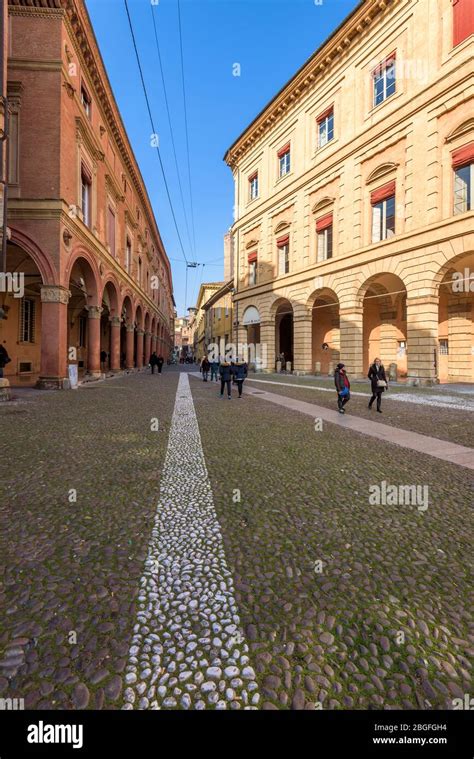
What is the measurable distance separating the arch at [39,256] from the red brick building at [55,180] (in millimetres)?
36

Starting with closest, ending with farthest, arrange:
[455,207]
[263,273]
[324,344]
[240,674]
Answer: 1. [240,674]
2. [455,207]
3. [324,344]
4. [263,273]

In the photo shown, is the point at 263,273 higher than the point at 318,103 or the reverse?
the reverse

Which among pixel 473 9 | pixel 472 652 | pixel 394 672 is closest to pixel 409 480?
pixel 472 652

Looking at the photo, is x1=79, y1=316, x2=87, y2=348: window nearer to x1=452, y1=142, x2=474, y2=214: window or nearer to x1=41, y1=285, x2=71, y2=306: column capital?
x1=41, y1=285, x2=71, y2=306: column capital

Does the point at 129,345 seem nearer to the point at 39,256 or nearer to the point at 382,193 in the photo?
the point at 39,256

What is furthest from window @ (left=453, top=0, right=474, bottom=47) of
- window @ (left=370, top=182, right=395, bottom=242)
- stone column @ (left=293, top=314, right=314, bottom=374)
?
stone column @ (left=293, top=314, right=314, bottom=374)

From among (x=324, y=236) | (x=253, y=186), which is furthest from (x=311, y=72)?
(x=324, y=236)

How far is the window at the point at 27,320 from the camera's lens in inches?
682

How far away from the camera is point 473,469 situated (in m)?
4.30

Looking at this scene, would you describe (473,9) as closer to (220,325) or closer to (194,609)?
(194,609)

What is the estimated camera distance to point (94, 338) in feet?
58.6

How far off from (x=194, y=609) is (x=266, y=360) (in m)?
26.0
